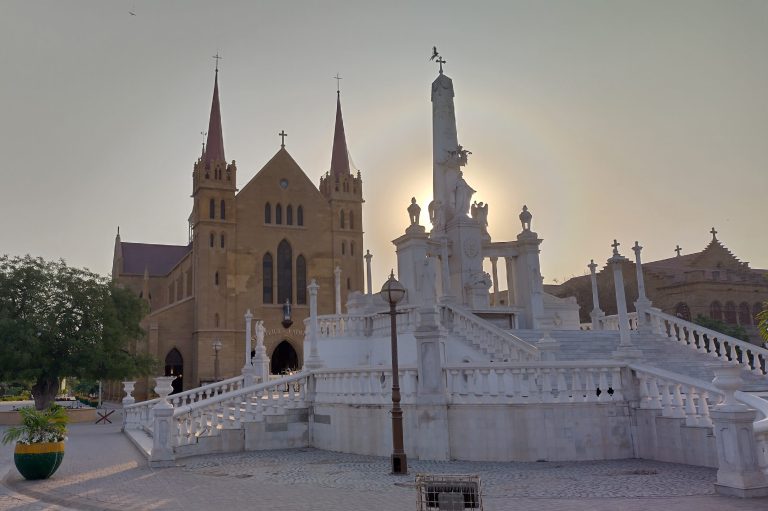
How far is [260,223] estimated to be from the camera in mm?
50688

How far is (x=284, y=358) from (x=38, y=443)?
3869 cm

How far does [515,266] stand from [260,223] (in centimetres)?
2814

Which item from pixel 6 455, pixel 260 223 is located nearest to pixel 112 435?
pixel 6 455

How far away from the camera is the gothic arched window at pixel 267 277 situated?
1978 inches

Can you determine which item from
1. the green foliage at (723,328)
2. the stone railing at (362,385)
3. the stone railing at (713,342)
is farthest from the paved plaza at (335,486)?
the green foliage at (723,328)

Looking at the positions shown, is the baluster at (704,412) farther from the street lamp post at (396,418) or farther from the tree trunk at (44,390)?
the tree trunk at (44,390)

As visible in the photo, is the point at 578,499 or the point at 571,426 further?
the point at 571,426

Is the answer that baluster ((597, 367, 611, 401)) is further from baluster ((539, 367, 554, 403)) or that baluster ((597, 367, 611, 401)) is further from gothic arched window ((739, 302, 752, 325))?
gothic arched window ((739, 302, 752, 325))

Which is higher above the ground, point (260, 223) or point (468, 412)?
point (260, 223)

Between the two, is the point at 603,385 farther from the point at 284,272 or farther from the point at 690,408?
the point at 284,272

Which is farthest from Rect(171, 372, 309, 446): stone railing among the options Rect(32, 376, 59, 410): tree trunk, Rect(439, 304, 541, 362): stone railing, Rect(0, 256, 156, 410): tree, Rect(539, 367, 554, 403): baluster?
Rect(32, 376, 59, 410): tree trunk

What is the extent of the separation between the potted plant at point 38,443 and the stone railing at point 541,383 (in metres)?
7.52

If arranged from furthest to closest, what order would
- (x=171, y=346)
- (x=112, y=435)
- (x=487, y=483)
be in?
(x=171, y=346) < (x=112, y=435) < (x=487, y=483)

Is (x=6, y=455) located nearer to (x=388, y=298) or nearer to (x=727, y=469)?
(x=388, y=298)
